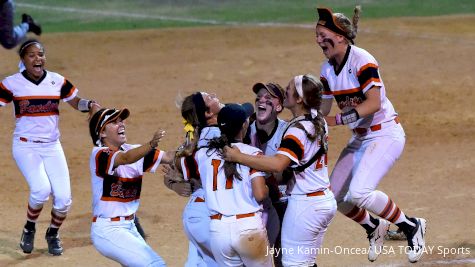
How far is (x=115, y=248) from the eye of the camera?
26.1 feet

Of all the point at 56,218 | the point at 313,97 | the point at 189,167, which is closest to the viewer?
the point at 313,97

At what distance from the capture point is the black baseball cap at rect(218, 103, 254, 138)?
742 centimetres

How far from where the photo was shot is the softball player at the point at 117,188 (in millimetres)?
7926

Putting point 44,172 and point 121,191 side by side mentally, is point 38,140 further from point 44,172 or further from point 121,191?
point 121,191

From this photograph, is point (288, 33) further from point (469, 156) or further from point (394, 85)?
point (469, 156)

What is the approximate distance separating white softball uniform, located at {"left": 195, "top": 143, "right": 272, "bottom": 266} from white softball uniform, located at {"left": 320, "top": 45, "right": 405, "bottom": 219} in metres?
1.60

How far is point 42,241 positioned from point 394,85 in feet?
22.8

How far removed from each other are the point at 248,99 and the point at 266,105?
6959 millimetres

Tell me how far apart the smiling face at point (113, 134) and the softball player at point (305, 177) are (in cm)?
133

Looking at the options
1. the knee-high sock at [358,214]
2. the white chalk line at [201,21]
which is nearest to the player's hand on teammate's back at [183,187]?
the knee-high sock at [358,214]

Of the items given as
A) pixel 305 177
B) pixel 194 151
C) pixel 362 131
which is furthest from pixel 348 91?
pixel 194 151

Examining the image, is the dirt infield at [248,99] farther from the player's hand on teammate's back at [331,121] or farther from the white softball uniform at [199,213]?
the white softball uniform at [199,213]

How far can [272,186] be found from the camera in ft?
26.7

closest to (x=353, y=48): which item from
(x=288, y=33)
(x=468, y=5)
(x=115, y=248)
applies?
(x=115, y=248)
